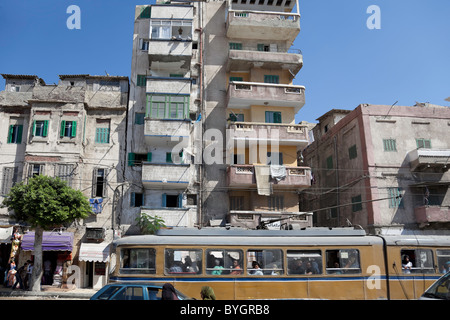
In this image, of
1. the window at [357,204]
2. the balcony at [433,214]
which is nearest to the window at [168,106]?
the window at [357,204]

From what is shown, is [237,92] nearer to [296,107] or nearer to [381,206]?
[296,107]

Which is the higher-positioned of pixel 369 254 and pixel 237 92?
pixel 237 92

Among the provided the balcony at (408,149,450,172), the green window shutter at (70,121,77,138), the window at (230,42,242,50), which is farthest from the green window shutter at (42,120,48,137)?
the balcony at (408,149,450,172)

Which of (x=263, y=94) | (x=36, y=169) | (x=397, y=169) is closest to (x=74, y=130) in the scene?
(x=36, y=169)

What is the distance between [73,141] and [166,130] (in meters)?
6.31

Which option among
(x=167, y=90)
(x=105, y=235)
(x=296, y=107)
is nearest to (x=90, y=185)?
(x=105, y=235)

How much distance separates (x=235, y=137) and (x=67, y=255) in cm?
1343

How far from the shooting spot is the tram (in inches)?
499

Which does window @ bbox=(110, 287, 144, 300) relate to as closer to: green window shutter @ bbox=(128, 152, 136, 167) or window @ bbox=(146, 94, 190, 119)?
green window shutter @ bbox=(128, 152, 136, 167)

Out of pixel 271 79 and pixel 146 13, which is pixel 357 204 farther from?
pixel 146 13

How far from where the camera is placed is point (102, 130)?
88.5ft

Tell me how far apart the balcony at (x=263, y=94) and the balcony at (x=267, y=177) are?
199 inches

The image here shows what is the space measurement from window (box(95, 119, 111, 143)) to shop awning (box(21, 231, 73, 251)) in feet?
23.0
